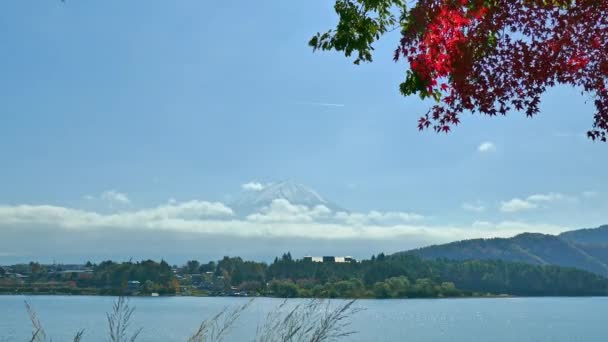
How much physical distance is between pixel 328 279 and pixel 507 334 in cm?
7816

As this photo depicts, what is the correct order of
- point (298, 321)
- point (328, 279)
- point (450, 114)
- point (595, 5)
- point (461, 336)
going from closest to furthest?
1. point (298, 321)
2. point (595, 5)
3. point (450, 114)
4. point (461, 336)
5. point (328, 279)

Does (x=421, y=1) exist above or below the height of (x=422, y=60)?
above

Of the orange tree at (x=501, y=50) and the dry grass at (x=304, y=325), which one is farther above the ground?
the orange tree at (x=501, y=50)

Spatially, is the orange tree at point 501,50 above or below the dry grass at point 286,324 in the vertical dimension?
above

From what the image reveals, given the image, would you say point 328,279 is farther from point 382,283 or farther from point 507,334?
point 507,334

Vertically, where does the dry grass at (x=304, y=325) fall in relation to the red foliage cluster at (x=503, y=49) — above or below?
below

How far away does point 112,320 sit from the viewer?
17.9ft

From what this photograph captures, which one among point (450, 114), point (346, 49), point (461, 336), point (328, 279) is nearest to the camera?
point (450, 114)

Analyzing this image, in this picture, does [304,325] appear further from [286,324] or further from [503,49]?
[503,49]

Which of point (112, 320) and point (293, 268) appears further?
point (293, 268)

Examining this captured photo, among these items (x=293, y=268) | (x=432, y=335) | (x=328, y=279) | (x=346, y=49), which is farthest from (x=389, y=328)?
(x=346, y=49)

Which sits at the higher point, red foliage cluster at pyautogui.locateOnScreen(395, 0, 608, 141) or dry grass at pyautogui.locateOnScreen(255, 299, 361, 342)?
red foliage cluster at pyautogui.locateOnScreen(395, 0, 608, 141)

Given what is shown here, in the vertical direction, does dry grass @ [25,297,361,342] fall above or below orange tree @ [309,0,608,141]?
below

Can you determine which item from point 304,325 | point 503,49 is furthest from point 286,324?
point 503,49
